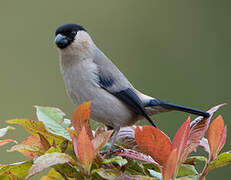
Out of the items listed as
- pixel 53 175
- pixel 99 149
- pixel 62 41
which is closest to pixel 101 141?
pixel 99 149

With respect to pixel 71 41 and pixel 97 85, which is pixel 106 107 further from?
pixel 71 41

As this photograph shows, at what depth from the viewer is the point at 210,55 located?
3.92 meters

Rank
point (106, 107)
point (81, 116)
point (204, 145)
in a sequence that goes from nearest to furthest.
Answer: point (81, 116) → point (204, 145) → point (106, 107)

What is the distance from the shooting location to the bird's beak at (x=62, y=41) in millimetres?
1919

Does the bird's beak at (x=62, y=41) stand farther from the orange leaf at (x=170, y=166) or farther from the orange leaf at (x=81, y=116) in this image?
the orange leaf at (x=170, y=166)

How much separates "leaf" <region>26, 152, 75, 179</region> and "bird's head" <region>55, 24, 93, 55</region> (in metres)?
1.22

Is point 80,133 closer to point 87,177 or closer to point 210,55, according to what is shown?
point 87,177

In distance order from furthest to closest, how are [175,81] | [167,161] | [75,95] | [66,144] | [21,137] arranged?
1. [175,81]
2. [21,137]
3. [75,95]
4. [66,144]
5. [167,161]

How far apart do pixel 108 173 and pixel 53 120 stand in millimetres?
244

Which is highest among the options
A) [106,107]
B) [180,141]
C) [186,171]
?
[180,141]

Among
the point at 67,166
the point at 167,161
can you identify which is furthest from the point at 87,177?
the point at 167,161

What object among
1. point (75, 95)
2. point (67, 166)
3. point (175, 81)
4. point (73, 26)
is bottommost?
point (175, 81)

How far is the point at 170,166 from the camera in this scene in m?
0.73

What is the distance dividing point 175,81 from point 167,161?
293 cm
